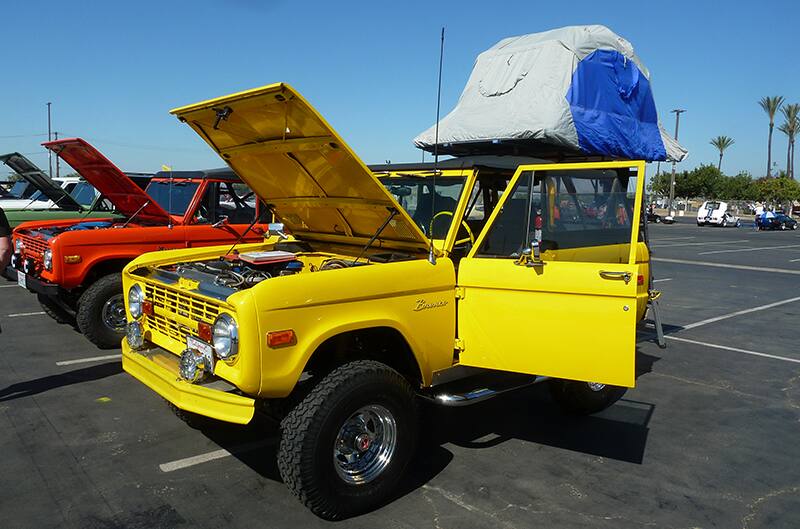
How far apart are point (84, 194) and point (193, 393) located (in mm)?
10195

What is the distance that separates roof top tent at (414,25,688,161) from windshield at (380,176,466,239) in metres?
4.56

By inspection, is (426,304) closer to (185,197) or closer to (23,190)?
(185,197)

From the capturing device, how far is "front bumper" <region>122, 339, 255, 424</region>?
3.16 m

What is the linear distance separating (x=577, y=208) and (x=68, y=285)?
531cm

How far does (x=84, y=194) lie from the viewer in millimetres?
11961

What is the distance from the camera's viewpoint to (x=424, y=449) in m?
4.36

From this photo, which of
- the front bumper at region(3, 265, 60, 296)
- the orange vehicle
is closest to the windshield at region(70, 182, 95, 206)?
the orange vehicle

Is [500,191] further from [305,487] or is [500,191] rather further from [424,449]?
[305,487]

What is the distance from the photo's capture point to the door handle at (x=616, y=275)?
11.6 ft

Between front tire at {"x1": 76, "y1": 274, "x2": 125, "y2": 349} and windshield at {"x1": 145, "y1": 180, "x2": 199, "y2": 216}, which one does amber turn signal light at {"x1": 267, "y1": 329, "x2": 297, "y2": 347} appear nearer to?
front tire at {"x1": 76, "y1": 274, "x2": 125, "y2": 349}

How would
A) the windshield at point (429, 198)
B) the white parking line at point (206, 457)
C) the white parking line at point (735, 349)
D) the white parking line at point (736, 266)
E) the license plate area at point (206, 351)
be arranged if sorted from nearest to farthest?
1. the license plate area at point (206, 351)
2. the white parking line at point (206, 457)
3. the windshield at point (429, 198)
4. the white parking line at point (735, 349)
5. the white parking line at point (736, 266)

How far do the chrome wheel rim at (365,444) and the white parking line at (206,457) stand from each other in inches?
43.6

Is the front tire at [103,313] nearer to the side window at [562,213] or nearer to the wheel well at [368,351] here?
the wheel well at [368,351]

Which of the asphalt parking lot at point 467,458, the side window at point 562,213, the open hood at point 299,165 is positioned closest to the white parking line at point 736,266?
the asphalt parking lot at point 467,458
